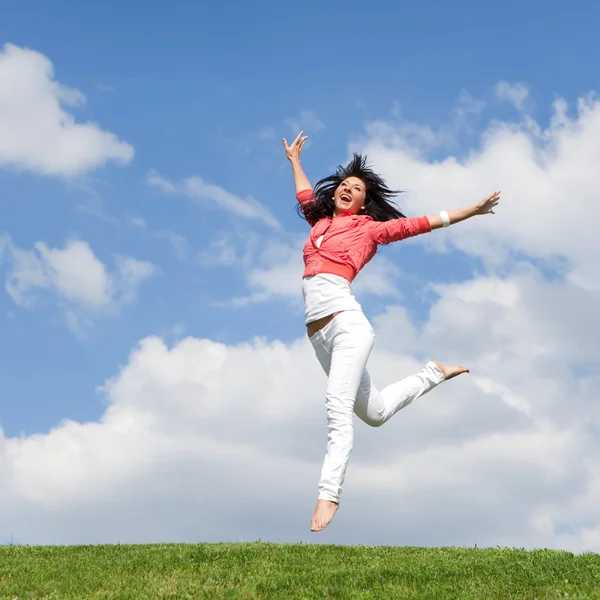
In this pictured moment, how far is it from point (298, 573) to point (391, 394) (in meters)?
2.27

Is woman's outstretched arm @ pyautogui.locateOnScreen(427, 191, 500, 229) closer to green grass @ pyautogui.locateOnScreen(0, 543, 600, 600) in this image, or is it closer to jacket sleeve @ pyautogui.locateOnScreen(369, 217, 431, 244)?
jacket sleeve @ pyautogui.locateOnScreen(369, 217, 431, 244)

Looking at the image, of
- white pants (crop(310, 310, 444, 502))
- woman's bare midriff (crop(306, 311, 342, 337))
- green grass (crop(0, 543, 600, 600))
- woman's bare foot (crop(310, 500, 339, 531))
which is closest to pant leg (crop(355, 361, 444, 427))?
white pants (crop(310, 310, 444, 502))

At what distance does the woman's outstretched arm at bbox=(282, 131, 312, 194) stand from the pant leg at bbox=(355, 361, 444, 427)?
8.44ft

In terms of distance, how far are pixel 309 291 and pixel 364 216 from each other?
118 centimetres

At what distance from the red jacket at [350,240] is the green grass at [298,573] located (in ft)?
10.3

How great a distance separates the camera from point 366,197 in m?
9.43

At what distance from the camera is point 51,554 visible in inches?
409

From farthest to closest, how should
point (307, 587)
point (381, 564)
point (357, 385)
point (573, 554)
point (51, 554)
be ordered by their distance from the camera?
point (51, 554), point (573, 554), point (381, 564), point (357, 385), point (307, 587)

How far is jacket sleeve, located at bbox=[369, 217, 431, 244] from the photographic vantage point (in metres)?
8.31

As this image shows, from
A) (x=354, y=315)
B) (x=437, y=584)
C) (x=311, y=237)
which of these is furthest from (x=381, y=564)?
(x=311, y=237)

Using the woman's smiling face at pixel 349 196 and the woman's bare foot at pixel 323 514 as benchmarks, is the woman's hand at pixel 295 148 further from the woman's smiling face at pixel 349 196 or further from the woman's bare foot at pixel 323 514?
the woman's bare foot at pixel 323 514

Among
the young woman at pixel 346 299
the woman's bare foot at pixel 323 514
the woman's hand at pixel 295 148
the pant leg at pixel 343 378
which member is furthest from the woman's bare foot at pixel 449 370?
the woman's hand at pixel 295 148

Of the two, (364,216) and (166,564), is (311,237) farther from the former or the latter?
(166,564)

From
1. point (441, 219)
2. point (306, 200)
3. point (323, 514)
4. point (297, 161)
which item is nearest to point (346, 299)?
point (441, 219)
